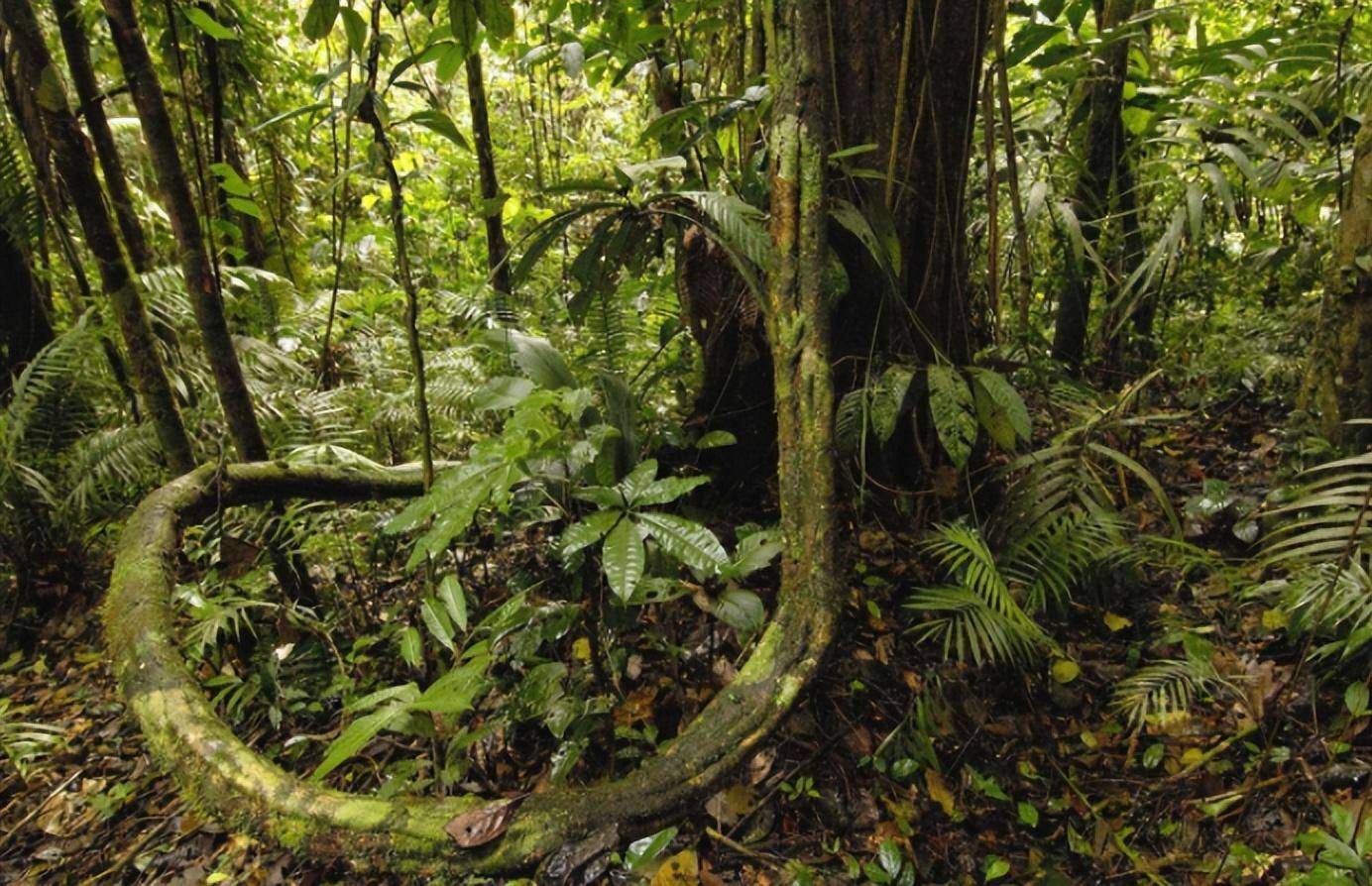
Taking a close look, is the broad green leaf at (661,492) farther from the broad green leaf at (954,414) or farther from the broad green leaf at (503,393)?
the broad green leaf at (954,414)

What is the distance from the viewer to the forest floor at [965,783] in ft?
5.98

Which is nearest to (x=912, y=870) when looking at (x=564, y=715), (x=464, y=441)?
(x=564, y=715)

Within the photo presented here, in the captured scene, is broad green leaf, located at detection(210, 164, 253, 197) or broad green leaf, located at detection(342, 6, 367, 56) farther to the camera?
broad green leaf, located at detection(210, 164, 253, 197)

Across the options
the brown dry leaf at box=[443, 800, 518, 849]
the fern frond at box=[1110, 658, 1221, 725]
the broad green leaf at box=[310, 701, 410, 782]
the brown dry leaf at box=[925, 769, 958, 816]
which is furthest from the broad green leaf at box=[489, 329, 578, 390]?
the fern frond at box=[1110, 658, 1221, 725]

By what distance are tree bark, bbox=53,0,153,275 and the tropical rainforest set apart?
0.03m

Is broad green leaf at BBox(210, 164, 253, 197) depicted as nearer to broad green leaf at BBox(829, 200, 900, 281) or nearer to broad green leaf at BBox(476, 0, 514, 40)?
broad green leaf at BBox(476, 0, 514, 40)

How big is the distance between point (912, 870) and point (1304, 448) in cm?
191

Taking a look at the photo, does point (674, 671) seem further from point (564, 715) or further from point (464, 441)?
point (464, 441)

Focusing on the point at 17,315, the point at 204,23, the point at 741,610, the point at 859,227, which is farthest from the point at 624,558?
the point at 17,315

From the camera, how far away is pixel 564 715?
74.1 inches

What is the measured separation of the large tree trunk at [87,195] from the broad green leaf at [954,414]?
2740 mm

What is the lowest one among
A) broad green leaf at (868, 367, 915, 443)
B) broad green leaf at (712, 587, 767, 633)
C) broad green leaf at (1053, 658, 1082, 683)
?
broad green leaf at (1053, 658, 1082, 683)

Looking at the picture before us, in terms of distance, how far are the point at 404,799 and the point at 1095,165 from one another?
3.81 m

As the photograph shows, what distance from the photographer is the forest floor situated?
5.98ft
